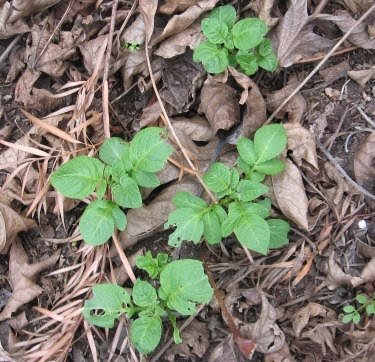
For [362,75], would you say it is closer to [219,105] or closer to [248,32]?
[248,32]

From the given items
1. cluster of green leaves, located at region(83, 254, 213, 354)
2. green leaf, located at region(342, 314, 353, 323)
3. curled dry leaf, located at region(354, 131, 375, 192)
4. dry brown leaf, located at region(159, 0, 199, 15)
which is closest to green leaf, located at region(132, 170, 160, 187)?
cluster of green leaves, located at region(83, 254, 213, 354)

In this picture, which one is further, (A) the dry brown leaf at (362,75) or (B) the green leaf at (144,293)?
(A) the dry brown leaf at (362,75)

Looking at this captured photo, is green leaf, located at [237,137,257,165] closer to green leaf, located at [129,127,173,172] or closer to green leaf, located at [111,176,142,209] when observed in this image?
green leaf, located at [129,127,173,172]

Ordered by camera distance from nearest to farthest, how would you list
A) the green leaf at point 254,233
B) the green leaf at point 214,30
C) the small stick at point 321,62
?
the green leaf at point 254,233 → the green leaf at point 214,30 → the small stick at point 321,62

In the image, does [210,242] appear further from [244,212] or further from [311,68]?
[311,68]

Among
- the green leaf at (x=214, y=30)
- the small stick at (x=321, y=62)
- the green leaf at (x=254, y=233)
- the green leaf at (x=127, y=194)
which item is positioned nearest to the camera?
the green leaf at (x=254, y=233)

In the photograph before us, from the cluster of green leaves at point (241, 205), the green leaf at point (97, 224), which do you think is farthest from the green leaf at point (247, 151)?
the green leaf at point (97, 224)

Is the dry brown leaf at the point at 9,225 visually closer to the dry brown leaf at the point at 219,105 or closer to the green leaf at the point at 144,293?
the green leaf at the point at 144,293

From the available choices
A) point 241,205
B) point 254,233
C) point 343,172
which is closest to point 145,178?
point 241,205
